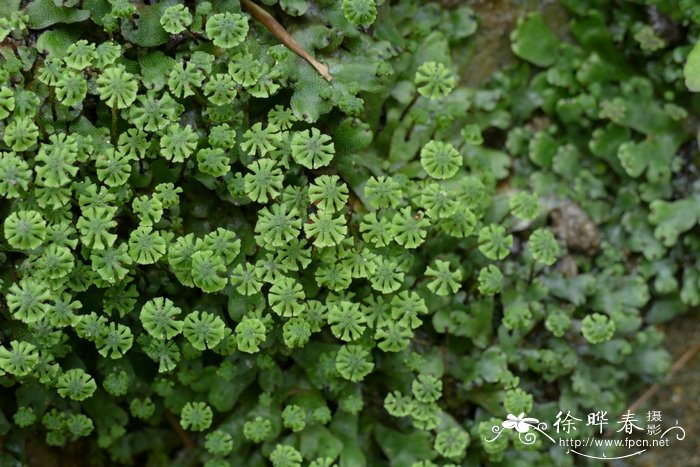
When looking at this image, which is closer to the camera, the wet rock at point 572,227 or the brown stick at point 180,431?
the brown stick at point 180,431

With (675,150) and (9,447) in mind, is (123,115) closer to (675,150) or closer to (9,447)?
(9,447)

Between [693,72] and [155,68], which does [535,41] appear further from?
[155,68]

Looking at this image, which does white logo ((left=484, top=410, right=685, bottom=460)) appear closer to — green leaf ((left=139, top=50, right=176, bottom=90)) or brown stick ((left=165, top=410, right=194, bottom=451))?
brown stick ((left=165, top=410, right=194, bottom=451))

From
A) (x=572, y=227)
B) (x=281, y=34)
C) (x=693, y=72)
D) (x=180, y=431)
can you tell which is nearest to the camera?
(x=281, y=34)

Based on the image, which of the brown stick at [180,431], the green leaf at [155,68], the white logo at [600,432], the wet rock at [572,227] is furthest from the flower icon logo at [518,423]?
the green leaf at [155,68]

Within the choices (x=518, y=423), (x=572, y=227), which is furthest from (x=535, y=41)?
(x=518, y=423)

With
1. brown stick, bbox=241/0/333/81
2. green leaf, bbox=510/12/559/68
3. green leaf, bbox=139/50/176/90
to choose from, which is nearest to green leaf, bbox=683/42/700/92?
green leaf, bbox=510/12/559/68

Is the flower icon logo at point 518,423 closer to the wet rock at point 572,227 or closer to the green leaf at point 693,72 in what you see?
the wet rock at point 572,227

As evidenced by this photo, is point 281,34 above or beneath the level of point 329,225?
above
